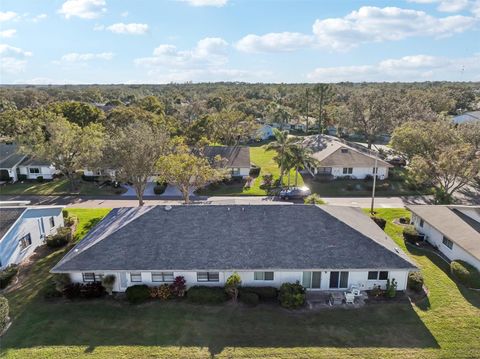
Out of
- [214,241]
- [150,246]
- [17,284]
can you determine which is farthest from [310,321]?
[17,284]

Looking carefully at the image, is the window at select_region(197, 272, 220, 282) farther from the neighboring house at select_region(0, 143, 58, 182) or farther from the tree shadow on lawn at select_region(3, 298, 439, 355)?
the neighboring house at select_region(0, 143, 58, 182)

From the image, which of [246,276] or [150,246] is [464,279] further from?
[150,246]

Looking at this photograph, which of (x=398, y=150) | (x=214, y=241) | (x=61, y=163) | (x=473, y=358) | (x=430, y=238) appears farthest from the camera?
(x=398, y=150)

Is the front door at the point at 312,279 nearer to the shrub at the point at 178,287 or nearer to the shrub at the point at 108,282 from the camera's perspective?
the shrub at the point at 178,287

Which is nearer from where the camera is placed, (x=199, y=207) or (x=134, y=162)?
(x=199, y=207)

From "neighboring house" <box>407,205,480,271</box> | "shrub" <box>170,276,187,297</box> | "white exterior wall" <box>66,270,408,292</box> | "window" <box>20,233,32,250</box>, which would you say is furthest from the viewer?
"window" <box>20,233,32,250</box>

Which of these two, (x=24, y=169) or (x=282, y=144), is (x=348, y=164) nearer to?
Result: (x=282, y=144)

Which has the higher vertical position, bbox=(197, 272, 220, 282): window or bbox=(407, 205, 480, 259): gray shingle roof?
bbox=(407, 205, 480, 259): gray shingle roof

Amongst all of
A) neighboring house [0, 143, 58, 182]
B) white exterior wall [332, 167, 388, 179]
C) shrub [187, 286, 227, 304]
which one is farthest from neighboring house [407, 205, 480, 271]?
neighboring house [0, 143, 58, 182]
